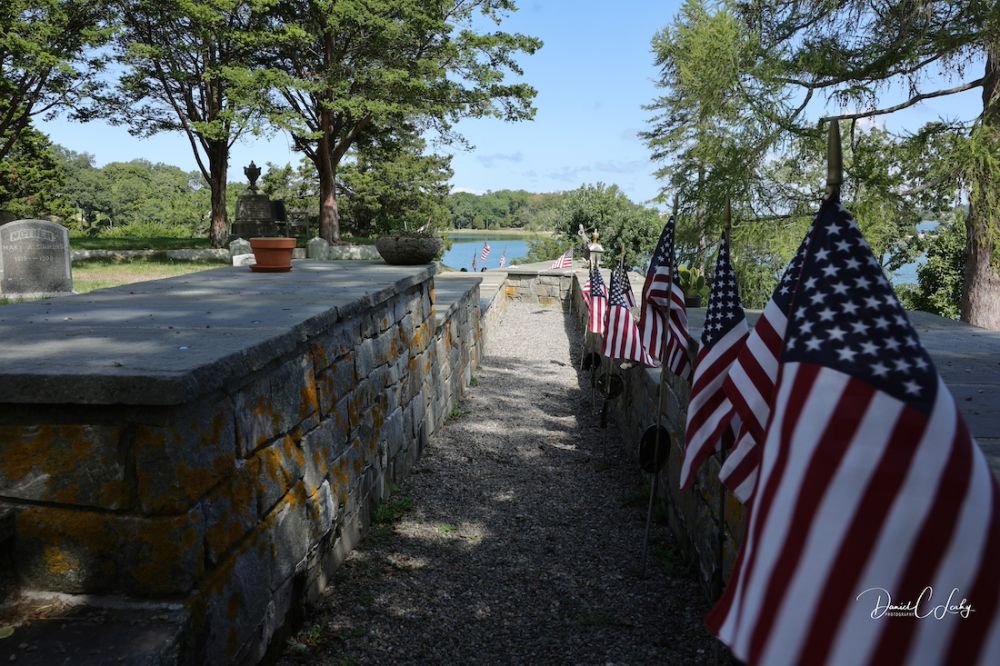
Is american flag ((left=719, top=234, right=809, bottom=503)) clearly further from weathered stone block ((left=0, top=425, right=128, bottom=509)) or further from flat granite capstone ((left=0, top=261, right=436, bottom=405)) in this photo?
weathered stone block ((left=0, top=425, right=128, bottom=509))

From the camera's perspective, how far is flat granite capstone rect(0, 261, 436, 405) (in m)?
1.81

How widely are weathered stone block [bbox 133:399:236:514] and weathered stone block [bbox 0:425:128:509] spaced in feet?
0.20

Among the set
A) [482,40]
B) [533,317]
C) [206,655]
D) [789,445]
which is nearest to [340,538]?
[206,655]

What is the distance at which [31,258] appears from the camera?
10.1 m

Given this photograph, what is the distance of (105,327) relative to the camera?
2.60 m

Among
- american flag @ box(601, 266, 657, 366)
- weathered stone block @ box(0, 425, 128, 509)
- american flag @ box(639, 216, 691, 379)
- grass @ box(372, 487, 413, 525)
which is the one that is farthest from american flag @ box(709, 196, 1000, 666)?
american flag @ box(601, 266, 657, 366)

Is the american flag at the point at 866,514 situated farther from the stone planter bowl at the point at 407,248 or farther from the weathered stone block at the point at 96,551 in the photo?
the stone planter bowl at the point at 407,248

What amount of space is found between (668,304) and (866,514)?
7.38 ft

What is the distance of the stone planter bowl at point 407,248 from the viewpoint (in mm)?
5410

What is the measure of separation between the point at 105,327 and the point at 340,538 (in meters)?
1.44

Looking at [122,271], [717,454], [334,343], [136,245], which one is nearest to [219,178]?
[136,245]

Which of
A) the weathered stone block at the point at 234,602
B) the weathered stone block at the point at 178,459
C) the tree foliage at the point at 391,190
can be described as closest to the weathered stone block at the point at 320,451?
the weathered stone block at the point at 234,602

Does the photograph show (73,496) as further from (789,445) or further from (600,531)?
(600,531)
